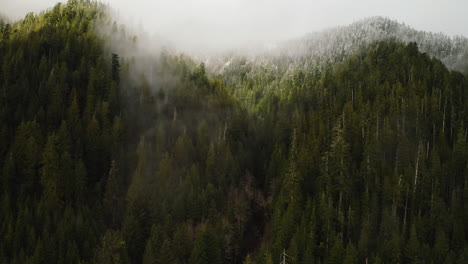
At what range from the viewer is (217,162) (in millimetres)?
115375

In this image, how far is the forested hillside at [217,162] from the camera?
276 ft

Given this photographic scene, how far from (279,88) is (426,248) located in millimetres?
105587

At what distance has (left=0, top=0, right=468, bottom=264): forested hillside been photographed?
8419 centimetres

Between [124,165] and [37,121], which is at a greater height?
[37,121]

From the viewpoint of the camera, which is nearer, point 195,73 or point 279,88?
point 195,73

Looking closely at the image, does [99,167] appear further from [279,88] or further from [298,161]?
[279,88]

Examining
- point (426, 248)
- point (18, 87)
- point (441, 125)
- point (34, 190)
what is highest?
point (18, 87)

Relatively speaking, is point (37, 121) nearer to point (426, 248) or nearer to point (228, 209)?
point (228, 209)

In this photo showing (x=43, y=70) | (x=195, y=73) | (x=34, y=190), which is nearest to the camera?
(x=34, y=190)

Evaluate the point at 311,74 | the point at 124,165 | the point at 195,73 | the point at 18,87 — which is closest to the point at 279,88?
the point at 311,74

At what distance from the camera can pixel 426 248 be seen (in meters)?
81.5

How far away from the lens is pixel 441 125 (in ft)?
398

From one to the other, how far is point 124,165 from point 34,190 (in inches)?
865

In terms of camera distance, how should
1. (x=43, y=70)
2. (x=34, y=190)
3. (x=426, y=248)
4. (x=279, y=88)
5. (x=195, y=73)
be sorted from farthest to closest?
(x=279, y=88) < (x=195, y=73) < (x=43, y=70) < (x=34, y=190) < (x=426, y=248)
